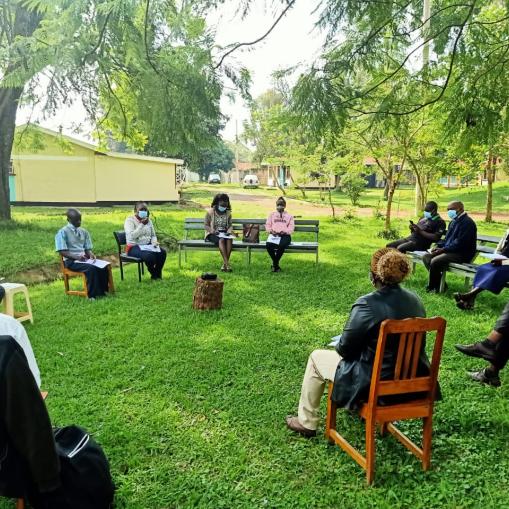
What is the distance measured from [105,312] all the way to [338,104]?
3967mm

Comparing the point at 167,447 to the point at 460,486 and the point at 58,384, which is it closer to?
the point at 58,384

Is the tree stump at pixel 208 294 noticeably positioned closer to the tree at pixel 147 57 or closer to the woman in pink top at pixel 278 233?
the tree at pixel 147 57

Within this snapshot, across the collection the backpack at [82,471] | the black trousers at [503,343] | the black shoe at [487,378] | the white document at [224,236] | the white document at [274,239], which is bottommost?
the black shoe at [487,378]

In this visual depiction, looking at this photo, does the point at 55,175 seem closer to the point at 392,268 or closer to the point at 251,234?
the point at 251,234

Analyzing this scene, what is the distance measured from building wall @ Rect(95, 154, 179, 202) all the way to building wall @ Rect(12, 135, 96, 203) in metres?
0.52

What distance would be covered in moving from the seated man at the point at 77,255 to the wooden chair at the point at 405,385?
16.3 ft

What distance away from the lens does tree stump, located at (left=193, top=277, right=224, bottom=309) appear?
6137 mm

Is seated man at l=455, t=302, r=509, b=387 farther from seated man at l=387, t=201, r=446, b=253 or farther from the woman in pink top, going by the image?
the woman in pink top

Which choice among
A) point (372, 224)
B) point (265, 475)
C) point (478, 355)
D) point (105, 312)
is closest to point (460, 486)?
point (265, 475)

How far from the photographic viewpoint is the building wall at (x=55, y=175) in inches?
889

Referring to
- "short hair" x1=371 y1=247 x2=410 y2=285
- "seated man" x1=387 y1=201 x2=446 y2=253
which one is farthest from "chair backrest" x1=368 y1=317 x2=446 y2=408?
"seated man" x1=387 y1=201 x2=446 y2=253

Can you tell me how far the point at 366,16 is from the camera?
14.9 ft

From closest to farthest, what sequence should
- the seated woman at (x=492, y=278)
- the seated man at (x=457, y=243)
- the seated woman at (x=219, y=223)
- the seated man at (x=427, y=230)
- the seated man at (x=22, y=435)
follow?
the seated man at (x=22, y=435) < the seated woman at (x=492, y=278) < the seated man at (x=457, y=243) < the seated man at (x=427, y=230) < the seated woman at (x=219, y=223)

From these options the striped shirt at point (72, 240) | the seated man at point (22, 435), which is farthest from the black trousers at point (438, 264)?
the seated man at point (22, 435)
